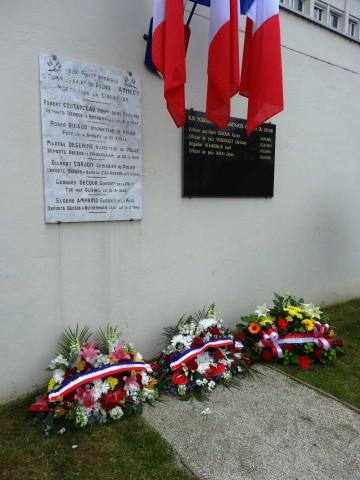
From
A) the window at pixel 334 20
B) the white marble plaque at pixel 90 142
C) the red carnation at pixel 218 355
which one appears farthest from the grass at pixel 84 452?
the window at pixel 334 20

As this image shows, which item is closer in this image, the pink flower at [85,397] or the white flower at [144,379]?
the pink flower at [85,397]

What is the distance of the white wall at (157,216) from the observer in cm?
248

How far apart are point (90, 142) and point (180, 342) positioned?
1.78m

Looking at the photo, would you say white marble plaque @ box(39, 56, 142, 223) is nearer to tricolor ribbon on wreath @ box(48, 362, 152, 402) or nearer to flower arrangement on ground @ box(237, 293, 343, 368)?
tricolor ribbon on wreath @ box(48, 362, 152, 402)

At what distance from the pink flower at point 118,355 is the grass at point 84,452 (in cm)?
40

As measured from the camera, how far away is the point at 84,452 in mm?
2062

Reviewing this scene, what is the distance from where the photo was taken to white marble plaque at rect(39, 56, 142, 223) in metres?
2.56

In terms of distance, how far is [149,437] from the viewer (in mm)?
2182

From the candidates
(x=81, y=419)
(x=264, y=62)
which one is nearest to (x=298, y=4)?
(x=264, y=62)

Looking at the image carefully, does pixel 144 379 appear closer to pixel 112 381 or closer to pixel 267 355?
pixel 112 381

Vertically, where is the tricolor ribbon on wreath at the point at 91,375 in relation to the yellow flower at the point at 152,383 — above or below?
above

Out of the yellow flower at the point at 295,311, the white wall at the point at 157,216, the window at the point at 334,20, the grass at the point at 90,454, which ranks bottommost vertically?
the grass at the point at 90,454

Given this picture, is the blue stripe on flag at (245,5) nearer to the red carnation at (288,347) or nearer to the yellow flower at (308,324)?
the yellow flower at (308,324)

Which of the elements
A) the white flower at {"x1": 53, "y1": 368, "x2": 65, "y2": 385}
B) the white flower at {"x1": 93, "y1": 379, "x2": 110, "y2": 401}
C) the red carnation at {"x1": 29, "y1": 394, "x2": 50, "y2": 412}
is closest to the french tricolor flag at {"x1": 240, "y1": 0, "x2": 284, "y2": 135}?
the white flower at {"x1": 93, "y1": 379, "x2": 110, "y2": 401}
